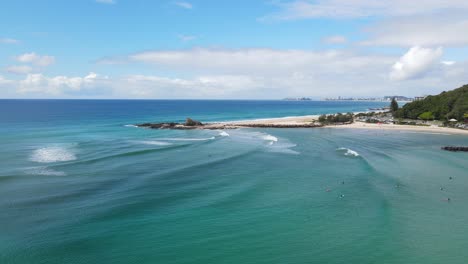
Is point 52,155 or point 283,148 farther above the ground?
point 283,148

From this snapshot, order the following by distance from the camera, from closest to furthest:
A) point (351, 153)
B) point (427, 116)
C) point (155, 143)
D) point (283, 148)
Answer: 1. point (351, 153)
2. point (283, 148)
3. point (155, 143)
4. point (427, 116)

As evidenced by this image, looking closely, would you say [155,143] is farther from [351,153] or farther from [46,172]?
[351,153]

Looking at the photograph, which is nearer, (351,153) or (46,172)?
(46,172)

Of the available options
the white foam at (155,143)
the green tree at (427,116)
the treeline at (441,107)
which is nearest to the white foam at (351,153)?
the white foam at (155,143)

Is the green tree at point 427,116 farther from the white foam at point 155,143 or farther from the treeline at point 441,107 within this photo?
the white foam at point 155,143

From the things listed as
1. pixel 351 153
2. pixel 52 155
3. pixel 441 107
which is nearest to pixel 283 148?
pixel 351 153

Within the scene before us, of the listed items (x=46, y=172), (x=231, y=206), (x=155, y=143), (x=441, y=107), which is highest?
(x=441, y=107)
